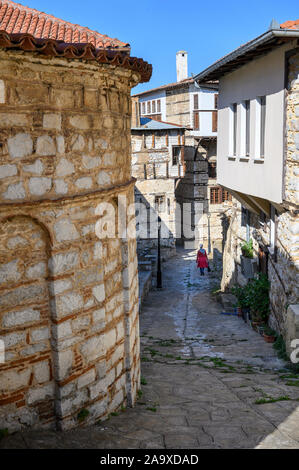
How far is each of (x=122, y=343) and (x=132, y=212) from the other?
1.67 metres

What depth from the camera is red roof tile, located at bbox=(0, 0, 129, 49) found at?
16.5 feet

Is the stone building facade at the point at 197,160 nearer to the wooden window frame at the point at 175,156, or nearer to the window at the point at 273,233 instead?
the wooden window frame at the point at 175,156

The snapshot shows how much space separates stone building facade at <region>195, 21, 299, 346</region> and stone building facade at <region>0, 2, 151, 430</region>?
4.33 meters

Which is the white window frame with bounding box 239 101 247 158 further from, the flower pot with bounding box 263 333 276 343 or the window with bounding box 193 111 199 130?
the window with bounding box 193 111 199 130

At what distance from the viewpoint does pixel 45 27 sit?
5.29 m

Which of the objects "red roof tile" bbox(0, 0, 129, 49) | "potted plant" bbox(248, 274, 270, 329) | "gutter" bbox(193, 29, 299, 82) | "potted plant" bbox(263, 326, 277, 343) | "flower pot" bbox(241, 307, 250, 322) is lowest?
"flower pot" bbox(241, 307, 250, 322)

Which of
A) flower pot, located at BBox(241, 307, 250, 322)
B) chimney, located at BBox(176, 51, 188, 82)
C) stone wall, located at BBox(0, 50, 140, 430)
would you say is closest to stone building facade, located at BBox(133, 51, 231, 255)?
chimney, located at BBox(176, 51, 188, 82)

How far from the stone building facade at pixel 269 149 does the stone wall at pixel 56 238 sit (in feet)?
14.6

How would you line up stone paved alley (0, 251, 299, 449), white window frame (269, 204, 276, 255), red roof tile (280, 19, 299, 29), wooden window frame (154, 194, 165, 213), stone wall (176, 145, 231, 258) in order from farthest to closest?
stone wall (176, 145, 231, 258) → wooden window frame (154, 194, 165, 213) → white window frame (269, 204, 276, 255) → red roof tile (280, 19, 299, 29) → stone paved alley (0, 251, 299, 449)

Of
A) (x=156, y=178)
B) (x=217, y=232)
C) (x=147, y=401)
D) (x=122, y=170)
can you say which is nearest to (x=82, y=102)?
(x=122, y=170)

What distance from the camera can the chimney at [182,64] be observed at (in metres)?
32.1

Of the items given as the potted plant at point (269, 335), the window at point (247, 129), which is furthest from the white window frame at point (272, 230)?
the potted plant at point (269, 335)

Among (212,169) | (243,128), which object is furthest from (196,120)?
(243,128)

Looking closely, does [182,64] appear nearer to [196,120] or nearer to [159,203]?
[196,120]
